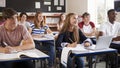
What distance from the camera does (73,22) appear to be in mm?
3492

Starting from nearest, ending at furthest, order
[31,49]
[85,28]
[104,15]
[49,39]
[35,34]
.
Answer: [31,49] → [49,39] → [35,34] → [85,28] → [104,15]

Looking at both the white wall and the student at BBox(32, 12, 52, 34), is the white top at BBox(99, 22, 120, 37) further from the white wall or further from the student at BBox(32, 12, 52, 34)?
the white wall

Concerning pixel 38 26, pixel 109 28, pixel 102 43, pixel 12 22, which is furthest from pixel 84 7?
pixel 12 22

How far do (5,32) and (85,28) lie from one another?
313cm

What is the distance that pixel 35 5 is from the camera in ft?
23.2

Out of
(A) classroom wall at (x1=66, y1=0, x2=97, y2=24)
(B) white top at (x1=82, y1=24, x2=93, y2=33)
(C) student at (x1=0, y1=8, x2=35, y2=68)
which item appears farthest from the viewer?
(A) classroom wall at (x1=66, y1=0, x2=97, y2=24)

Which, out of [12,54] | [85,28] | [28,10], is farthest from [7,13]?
[28,10]

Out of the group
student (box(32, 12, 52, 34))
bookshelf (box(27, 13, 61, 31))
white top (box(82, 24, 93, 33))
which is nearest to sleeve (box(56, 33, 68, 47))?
student (box(32, 12, 52, 34))

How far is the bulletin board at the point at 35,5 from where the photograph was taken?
681 cm

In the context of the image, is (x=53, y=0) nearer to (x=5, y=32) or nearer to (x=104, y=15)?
(x=104, y=15)

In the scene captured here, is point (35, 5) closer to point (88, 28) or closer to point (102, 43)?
point (88, 28)

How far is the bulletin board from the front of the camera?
681cm

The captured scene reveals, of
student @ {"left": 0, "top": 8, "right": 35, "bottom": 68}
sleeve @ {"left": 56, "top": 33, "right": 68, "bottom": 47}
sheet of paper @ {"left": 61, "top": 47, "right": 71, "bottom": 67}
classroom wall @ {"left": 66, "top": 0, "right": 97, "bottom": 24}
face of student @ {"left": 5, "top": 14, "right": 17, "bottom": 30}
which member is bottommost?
sheet of paper @ {"left": 61, "top": 47, "right": 71, "bottom": 67}

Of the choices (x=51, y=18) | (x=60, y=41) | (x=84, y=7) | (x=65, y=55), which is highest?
(x=84, y=7)
